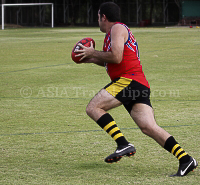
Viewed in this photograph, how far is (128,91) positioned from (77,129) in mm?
2201

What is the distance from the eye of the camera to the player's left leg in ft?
15.4

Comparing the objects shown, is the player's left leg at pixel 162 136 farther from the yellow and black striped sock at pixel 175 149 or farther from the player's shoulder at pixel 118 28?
the player's shoulder at pixel 118 28

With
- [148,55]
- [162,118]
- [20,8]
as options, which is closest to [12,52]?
[148,55]

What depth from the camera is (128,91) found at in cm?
492

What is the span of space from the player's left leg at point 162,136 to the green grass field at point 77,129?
127 mm

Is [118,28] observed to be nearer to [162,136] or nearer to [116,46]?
[116,46]

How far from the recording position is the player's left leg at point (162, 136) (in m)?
4.70

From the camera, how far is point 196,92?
10.2 m

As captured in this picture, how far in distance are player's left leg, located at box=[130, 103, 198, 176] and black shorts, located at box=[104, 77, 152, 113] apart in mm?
75

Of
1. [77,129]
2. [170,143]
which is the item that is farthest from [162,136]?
[77,129]

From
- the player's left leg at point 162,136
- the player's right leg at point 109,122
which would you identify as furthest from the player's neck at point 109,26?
the player's left leg at point 162,136

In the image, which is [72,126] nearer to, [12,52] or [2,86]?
[2,86]

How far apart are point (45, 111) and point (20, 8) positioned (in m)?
63.5

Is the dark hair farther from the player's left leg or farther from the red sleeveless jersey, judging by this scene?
the player's left leg
